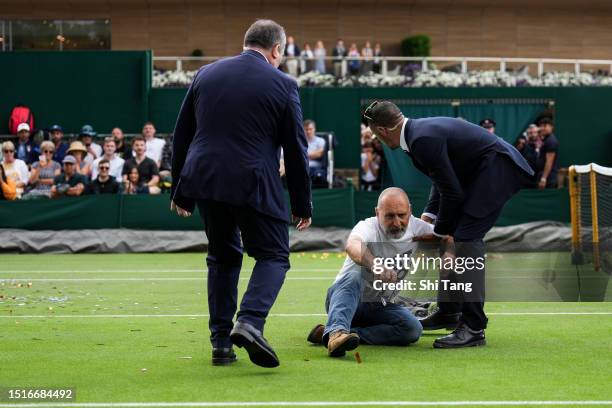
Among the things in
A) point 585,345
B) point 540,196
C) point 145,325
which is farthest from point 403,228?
point 540,196

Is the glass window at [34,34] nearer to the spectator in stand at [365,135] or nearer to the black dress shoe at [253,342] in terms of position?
the spectator in stand at [365,135]

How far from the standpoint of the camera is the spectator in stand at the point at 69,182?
2002 cm

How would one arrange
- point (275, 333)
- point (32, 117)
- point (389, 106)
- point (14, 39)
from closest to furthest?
point (389, 106) → point (275, 333) → point (32, 117) → point (14, 39)

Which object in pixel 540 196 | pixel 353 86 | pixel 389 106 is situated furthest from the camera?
pixel 353 86

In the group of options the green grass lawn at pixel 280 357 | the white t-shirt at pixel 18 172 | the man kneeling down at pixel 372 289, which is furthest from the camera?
the white t-shirt at pixel 18 172

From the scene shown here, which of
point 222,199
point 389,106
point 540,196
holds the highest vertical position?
point 389,106

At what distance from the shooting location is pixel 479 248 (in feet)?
26.4

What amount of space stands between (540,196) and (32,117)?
11006mm

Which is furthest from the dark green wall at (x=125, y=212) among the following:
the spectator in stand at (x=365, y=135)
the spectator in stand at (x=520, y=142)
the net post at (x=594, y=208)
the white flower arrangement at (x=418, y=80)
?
the white flower arrangement at (x=418, y=80)

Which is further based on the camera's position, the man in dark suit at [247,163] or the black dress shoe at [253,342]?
the man in dark suit at [247,163]

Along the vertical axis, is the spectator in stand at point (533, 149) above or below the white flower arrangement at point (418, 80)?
below

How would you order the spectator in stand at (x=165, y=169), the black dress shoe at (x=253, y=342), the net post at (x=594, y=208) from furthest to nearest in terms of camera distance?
the spectator in stand at (x=165, y=169)
the net post at (x=594, y=208)
the black dress shoe at (x=253, y=342)

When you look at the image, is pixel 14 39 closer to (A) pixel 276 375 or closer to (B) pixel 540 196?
(B) pixel 540 196

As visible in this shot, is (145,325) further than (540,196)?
No
